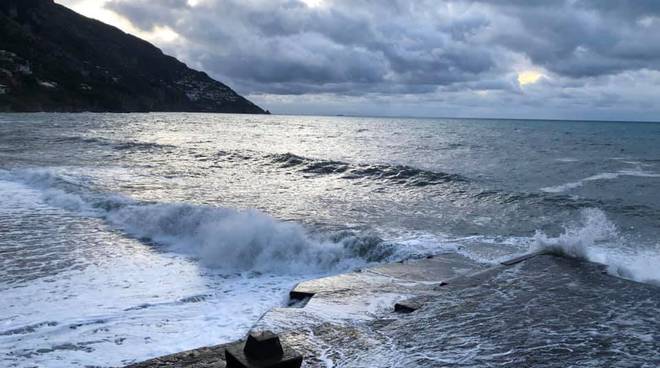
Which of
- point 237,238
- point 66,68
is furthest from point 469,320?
point 66,68

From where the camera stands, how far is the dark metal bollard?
14.4 ft

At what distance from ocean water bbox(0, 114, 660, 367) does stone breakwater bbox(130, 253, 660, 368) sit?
1.12 metres

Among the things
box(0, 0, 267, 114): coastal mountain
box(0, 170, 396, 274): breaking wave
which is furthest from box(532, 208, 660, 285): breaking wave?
box(0, 0, 267, 114): coastal mountain

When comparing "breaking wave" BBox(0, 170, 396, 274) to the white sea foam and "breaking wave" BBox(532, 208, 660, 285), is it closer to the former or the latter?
"breaking wave" BBox(532, 208, 660, 285)

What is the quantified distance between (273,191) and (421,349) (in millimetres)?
16173

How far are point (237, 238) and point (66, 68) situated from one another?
151 m

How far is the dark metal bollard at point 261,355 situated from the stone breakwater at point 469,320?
2.32ft

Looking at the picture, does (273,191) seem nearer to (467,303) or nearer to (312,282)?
(312,282)

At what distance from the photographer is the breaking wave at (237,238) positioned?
11.1 metres

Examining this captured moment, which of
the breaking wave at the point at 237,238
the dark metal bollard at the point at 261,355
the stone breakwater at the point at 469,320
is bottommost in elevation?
the breaking wave at the point at 237,238

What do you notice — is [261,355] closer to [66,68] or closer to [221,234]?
[221,234]

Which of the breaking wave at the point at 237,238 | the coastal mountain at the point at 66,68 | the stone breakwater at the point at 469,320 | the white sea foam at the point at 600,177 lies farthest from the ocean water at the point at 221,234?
the coastal mountain at the point at 66,68

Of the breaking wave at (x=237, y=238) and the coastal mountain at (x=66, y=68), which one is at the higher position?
the coastal mountain at (x=66, y=68)

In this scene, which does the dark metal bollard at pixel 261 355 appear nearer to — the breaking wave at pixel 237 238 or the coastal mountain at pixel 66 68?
the breaking wave at pixel 237 238
